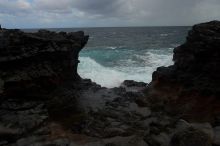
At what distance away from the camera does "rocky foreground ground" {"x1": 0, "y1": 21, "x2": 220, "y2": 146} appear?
9359 millimetres

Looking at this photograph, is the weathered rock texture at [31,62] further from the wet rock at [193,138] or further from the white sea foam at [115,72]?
the white sea foam at [115,72]

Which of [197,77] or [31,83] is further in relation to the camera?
[197,77]

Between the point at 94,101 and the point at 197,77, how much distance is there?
13.0 ft

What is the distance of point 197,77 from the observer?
41.3ft

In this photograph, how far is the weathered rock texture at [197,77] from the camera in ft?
39.5

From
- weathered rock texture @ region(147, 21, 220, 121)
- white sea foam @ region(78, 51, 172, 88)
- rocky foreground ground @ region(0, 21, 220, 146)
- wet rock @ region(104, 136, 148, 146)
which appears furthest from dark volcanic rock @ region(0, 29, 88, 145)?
white sea foam @ region(78, 51, 172, 88)

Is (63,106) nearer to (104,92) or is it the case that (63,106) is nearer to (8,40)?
(8,40)

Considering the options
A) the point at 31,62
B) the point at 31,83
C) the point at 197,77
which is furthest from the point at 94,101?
the point at 197,77

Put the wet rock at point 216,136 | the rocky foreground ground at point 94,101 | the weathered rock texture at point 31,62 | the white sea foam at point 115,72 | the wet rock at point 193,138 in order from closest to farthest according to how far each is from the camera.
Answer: the wet rock at point 193,138
the wet rock at point 216,136
the rocky foreground ground at point 94,101
the weathered rock texture at point 31,62
the white sea foam at point 115,72

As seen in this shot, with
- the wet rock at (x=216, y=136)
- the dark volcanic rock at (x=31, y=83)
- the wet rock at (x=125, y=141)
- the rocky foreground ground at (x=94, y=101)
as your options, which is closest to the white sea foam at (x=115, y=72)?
the rocky foreground ground at (x=94, y=101)

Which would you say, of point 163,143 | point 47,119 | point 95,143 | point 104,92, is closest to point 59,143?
point 95,143

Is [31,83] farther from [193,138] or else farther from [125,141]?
[193,138]

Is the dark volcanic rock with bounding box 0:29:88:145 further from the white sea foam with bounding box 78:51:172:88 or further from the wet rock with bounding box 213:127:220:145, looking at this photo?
the white sea foam with bounding box 78:51:172:88

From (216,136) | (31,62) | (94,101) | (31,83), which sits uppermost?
(31,62)
